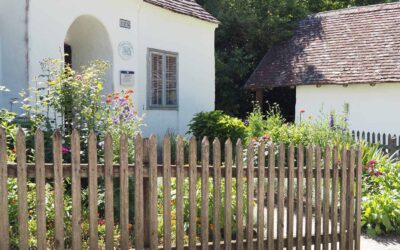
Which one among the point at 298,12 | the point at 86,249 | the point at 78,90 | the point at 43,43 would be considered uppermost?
the point at 298,12

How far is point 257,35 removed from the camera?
19.8 meters

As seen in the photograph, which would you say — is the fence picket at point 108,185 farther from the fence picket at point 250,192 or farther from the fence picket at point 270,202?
the fence picket at point 270,202

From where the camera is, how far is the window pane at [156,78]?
12.1m

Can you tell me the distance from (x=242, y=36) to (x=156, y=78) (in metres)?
8.56

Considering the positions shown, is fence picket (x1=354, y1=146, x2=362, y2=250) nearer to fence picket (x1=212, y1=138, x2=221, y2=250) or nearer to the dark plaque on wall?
fence picket (x1=212, y1=138, x2=221, y2=250)

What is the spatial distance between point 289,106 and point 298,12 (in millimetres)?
3761

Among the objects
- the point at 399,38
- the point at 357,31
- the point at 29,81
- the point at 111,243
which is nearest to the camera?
the point at 111,243

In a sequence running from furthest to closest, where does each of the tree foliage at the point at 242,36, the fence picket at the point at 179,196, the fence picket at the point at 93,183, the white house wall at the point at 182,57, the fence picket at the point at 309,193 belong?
the tree foliage at the point at 242,36 < the white house wall at the point at 182,57 < the fence picket at the point at 309,193 < the fence picket at the point at 179,196 < the fence picket at the point at 93,183

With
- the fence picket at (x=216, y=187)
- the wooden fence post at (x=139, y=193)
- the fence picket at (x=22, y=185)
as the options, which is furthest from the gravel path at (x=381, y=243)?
the fence picket at (x=22, y=185)

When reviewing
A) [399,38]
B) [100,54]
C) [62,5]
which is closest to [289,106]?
[399,38]

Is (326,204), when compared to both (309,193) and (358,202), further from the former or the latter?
(358,202)

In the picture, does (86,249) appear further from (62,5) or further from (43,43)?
(62,5)

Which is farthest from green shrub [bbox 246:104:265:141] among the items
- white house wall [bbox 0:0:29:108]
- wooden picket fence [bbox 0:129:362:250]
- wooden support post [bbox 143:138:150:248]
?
wooden support post [bbox 143:138:150:248]

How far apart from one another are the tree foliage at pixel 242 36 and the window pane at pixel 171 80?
19.4 ft
